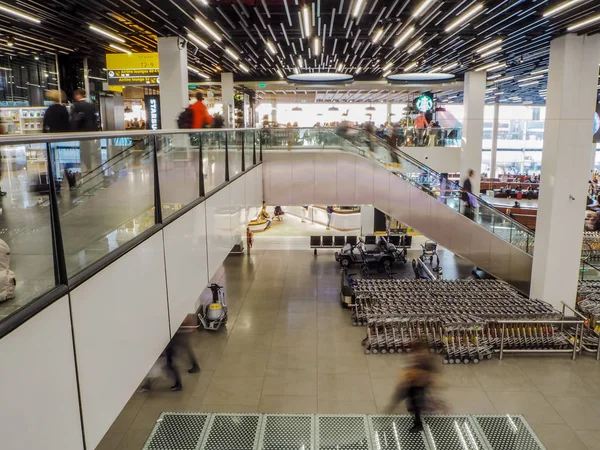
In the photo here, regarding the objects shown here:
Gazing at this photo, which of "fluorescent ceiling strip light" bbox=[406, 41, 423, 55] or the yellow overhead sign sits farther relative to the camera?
"fluorescent ceiling strip light" bbox=[406, 41, 423, 55]

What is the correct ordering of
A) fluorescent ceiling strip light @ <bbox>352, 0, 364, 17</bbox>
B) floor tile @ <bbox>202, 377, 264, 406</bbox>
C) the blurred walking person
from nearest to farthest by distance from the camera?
the blurred walking person
floor tile @ <bbox>202, 377, 264, 406</bbox>
fluorescent ceiling strip light @ <bbox>352, 0, 364, 17</bbox>

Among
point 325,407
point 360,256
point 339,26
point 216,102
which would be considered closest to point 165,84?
point 339,26

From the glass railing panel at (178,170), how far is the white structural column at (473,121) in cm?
1570

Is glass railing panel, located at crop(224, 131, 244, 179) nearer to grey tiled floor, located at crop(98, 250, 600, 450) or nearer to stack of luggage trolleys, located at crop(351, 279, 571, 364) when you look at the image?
grey tiled floor, located at crop(98, 250, 600, 450)

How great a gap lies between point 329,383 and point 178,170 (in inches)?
222

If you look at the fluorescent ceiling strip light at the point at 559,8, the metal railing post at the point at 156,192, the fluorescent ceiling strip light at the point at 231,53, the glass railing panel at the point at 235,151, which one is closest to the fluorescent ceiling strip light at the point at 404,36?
the fluorescent ceiling strip light at the point at 559,8

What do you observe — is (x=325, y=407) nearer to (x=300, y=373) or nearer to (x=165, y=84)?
(x=300, y=373)

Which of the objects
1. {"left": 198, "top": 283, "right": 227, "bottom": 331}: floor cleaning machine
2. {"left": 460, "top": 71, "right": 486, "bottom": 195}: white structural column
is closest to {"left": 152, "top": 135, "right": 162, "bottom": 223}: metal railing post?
{"left": 198, "top": 283, "right": 227, "bottom": 331}: floor cleaning machine

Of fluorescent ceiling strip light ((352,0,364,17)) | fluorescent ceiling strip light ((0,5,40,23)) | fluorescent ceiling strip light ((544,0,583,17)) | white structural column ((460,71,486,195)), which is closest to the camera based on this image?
fluorescent ceiling strip light ((544,0,583,17))

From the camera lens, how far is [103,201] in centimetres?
351

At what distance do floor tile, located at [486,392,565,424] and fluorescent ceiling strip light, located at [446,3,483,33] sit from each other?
7565 millimetres

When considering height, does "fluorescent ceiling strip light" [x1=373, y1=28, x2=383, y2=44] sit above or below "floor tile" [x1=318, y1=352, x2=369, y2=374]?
above

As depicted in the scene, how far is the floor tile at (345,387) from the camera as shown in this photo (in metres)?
8.17

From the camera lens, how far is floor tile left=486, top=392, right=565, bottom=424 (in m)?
7.50
